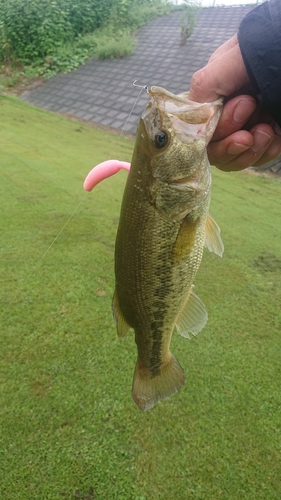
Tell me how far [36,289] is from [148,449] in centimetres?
139

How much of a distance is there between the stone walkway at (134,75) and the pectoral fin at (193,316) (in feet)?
21.1

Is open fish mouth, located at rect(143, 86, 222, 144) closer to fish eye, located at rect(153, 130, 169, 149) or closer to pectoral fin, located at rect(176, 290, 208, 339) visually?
fish eye, located at rect(153, 130, 169, 149)

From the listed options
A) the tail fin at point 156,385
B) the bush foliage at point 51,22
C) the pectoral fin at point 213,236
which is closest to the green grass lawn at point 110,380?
the tail fin at point 156,385

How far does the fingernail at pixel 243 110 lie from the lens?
4.26ft

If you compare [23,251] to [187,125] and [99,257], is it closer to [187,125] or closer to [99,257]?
[99,257]

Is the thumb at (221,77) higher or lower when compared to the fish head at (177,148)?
higher

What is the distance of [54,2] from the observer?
11.8m

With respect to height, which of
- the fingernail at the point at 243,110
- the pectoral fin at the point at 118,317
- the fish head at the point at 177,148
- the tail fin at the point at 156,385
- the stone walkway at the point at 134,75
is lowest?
the stone walkway at the point at 134,75

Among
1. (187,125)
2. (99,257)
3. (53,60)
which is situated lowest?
(53,60)

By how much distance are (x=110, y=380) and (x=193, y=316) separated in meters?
0.95

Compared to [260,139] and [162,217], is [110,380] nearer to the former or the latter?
[162,217]

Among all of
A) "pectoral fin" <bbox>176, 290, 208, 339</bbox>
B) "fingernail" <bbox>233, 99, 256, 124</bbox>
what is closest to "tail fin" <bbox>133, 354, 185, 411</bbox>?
"pectoral fin" <bbox>176, 290, 208, 339</bbox>

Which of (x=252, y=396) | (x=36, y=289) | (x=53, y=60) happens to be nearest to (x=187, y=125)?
(x=252, y=396)

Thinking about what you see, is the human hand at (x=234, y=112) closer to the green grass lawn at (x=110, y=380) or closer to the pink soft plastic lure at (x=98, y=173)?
the pink soft plastic lure at (x=98, y=173)
